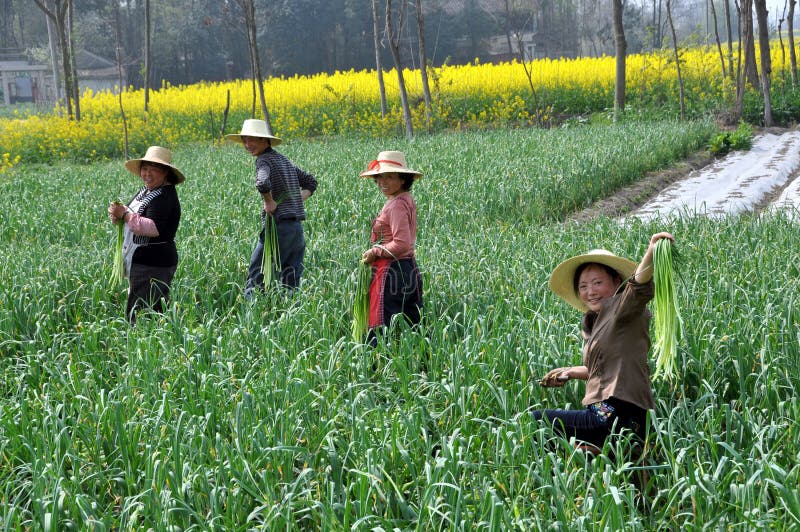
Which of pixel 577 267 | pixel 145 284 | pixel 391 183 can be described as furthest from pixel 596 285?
pixel 145 284

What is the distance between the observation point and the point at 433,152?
487 inches

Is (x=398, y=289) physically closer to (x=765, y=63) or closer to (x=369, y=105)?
(x=765, y=63)

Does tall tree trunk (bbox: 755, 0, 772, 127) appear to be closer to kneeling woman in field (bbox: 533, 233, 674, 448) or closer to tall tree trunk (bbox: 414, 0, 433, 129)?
tall tree trunk (bbox: 414, 0, 433, 129)

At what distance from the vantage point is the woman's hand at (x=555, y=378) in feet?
10.4

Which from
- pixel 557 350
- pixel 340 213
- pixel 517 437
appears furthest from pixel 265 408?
pixel 340 213

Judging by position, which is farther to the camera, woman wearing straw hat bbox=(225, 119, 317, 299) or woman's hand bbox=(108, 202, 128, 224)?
woman wearing straw hat bbox=(225, 119, 317, 299)

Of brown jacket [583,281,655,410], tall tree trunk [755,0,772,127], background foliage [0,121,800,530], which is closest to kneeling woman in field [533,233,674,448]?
→ brown jacket [583,281,655,410]

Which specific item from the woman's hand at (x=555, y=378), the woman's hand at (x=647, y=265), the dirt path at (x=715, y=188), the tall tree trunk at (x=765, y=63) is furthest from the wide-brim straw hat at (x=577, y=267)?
the tall tree trunk at (x=765, y=63)

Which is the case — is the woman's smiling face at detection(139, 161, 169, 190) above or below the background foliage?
above

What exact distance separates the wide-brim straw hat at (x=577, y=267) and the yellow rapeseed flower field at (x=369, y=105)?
49.9 ft

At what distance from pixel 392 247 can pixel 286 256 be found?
48.0 inches

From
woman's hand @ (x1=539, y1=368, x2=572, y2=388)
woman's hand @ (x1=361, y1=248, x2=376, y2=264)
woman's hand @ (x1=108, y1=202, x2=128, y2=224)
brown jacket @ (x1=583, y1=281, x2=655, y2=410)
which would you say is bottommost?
woman's hand @ (x1=539, y1=368, x2=572, y2=388)

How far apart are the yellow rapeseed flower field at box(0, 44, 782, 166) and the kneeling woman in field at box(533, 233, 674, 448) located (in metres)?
15.4

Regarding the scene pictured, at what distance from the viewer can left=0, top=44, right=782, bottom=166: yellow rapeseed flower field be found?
17.8 m
